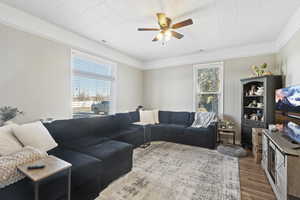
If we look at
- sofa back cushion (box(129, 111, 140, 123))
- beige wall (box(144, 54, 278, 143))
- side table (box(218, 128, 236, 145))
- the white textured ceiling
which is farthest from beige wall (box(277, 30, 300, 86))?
sofa back cushion (box(129, 111, 140, 123))

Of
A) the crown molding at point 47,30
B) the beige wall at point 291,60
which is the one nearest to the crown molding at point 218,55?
the beige wall at point 291,60

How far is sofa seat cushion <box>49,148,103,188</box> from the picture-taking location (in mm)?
1622

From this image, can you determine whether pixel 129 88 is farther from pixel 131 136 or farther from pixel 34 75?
pixel 34 75

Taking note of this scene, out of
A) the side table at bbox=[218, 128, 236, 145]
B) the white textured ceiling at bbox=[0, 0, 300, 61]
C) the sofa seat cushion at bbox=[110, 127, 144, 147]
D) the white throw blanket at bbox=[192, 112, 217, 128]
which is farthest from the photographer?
the white throw blanket at bbox=[192, 112, 217, 128]

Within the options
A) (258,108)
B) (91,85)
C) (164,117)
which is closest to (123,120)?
(91,85)

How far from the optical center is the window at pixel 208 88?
14.2 feet

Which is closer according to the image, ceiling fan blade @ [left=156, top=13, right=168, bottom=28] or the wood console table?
the wood console table

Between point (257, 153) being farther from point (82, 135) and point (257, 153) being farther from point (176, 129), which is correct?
point (82, 135)

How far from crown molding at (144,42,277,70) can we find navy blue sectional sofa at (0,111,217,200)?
6.16 feet

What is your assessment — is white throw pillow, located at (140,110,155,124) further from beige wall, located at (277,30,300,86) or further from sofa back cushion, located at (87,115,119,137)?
beige wall, located at (277,30,300,86)

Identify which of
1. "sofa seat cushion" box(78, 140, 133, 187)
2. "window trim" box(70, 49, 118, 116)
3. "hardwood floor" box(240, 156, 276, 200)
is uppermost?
"window trim" box(70, 49, 118, 116)

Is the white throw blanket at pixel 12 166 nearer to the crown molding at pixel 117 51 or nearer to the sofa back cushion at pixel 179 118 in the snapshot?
the crown molding at pixel 117 51

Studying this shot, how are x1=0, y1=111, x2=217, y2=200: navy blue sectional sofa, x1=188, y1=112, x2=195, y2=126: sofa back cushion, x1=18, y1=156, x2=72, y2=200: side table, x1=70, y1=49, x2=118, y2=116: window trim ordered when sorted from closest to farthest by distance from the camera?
x1=18, y1=156, x2=72, y2=200: side table
x1=0, y1=111, x2=217, y2=200: navy blue sectional sofa
x1=70, y1=49, x2=118, y2=116: window trim
x1=188, y1=112, x2=195, y2=126: sofa back cushion

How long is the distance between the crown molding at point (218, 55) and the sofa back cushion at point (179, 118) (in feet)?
5.83
